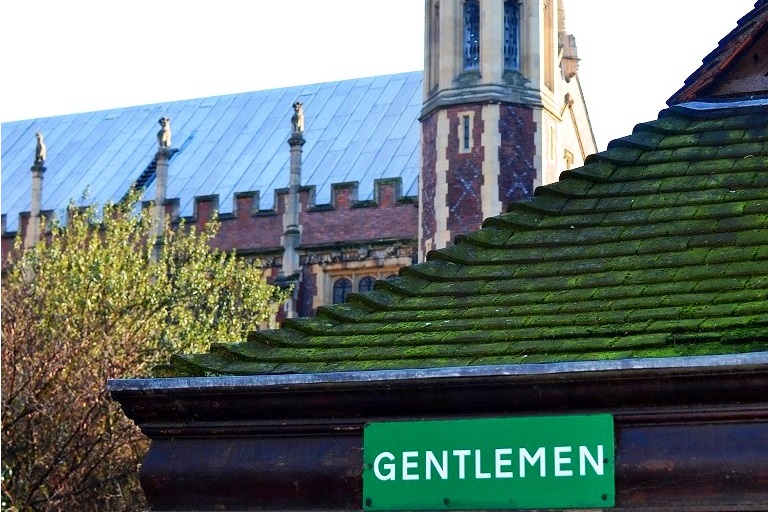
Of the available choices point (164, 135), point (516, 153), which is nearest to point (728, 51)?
point (516, 153)

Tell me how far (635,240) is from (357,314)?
1.14m

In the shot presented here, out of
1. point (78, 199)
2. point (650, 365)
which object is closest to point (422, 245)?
point (78, 199)

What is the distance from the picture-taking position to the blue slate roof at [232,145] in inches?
1367

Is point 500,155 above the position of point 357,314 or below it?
above

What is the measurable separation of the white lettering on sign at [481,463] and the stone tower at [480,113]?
70.3 feet

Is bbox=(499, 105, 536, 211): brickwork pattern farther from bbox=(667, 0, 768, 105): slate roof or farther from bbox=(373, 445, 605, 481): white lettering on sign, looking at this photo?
bbox=(373, 445, 605, 481): white lettering on sign

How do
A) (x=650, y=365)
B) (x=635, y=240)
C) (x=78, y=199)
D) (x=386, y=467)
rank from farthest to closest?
1. (x=78, y=199)
2. (x=635, y=240)
3. (x=386, y=467)
4. (x=650, y=365)

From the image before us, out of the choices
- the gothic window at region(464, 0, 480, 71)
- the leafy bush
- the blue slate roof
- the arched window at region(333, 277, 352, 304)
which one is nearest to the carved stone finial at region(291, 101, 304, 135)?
the blue slate roof

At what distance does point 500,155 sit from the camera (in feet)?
92.0

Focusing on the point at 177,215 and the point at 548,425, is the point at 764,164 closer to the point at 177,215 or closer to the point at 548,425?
the point at 548,425

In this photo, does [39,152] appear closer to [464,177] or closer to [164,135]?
Result: [164,135]

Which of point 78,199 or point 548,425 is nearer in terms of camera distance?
point 548,425

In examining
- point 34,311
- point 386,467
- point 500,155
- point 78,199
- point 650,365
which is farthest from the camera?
point 78,199

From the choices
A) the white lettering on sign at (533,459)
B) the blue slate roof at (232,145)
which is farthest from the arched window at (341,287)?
the white lettering on sign at (533,459)
